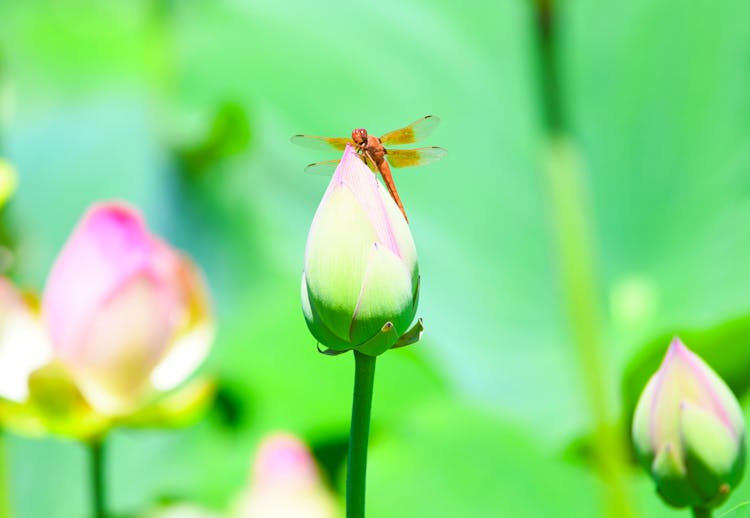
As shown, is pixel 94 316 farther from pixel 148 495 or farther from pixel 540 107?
pixel 540 107

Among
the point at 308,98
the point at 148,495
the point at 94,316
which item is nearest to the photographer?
the point at 94,316

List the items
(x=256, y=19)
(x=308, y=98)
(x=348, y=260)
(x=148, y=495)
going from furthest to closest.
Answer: (x=256, y=19) < (x=308, y=98) < (x=148, y=495) < (x=348, y=260)

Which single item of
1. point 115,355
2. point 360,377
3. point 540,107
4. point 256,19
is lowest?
point 360,377

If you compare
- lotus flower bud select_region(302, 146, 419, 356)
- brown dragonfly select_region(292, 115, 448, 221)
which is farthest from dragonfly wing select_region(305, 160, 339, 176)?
lotus flower bud select_region(302, 146, 419, 356)

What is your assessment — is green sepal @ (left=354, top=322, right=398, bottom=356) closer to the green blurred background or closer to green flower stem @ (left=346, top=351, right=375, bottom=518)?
green flower stem @ (left=346, top=351, right=375, bottom=518)

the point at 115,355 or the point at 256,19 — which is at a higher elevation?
the point at 256,19

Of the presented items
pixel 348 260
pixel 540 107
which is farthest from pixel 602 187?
pixel 348 260

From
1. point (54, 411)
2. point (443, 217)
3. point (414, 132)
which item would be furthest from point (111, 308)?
point (443, 217)
